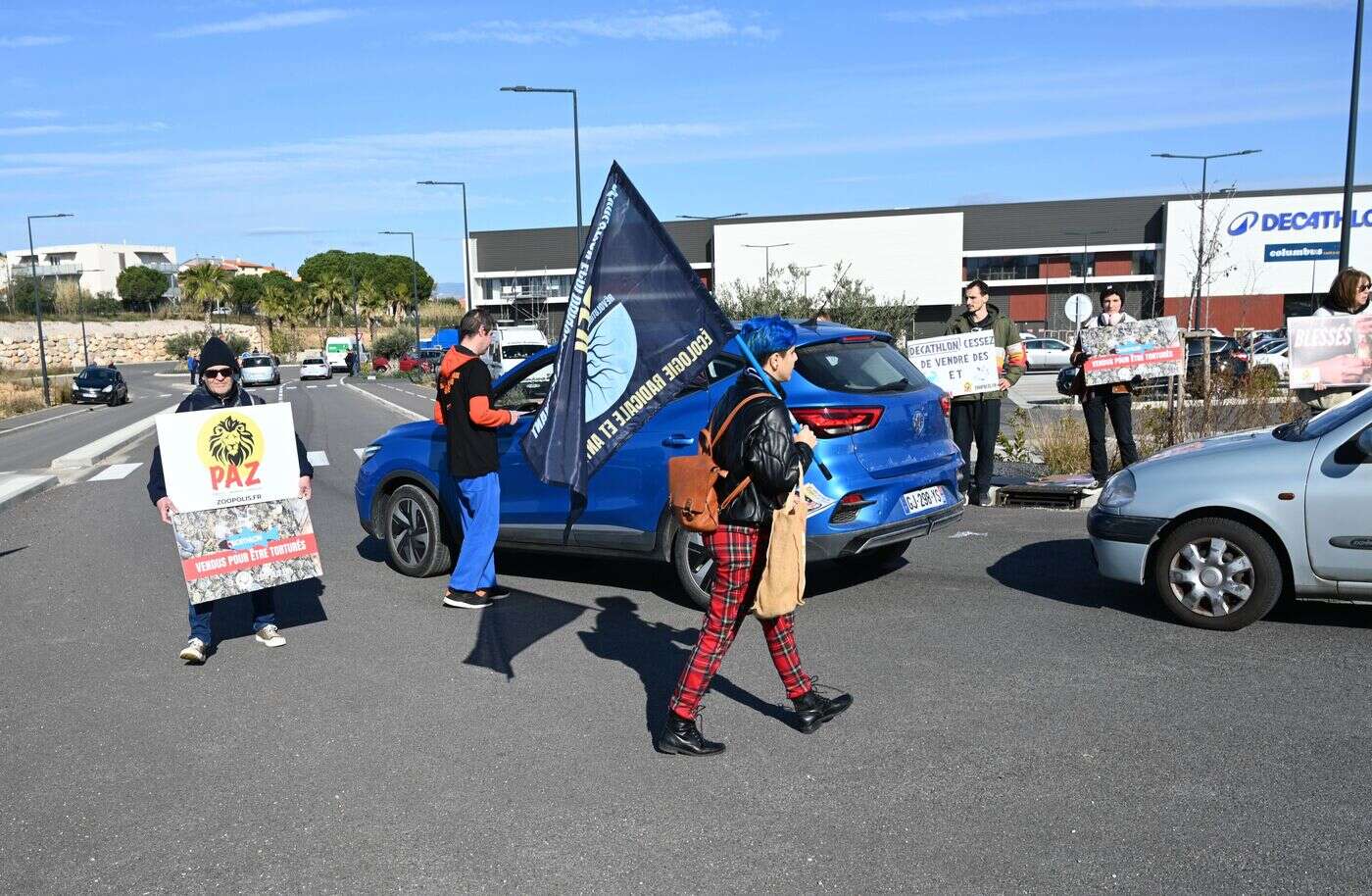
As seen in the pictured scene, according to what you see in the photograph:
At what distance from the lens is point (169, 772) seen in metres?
4.74

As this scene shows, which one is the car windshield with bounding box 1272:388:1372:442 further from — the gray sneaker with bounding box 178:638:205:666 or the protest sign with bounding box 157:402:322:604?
the gray sneaker with bounding box 178:638:205:666

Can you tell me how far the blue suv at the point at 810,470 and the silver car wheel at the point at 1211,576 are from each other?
1.47 m

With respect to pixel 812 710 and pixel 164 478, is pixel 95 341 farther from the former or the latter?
pixel 812 710

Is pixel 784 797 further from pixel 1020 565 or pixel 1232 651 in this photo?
pixel 1020 565

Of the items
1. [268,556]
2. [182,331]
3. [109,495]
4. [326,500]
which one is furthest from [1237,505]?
[182,331]

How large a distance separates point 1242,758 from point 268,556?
5034 millimetres

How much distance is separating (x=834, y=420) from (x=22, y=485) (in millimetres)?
12150

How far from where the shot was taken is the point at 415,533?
8.53 meters

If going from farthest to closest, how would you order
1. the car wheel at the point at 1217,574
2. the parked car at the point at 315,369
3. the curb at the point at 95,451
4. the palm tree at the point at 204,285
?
the palm tree at the point at 204,285
the parked car at the point at 315,369
the curb at the point at 95,451
the car wheel at the point at 1217,574

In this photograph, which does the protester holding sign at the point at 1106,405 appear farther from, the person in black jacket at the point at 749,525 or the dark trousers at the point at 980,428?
the person in black jacket at the point at 749,525

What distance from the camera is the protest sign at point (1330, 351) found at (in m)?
9.17

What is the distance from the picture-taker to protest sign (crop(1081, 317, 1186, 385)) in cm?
1080

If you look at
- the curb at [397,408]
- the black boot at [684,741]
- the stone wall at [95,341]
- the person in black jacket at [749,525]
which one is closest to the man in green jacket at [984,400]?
the person in black jacket at [749,525]

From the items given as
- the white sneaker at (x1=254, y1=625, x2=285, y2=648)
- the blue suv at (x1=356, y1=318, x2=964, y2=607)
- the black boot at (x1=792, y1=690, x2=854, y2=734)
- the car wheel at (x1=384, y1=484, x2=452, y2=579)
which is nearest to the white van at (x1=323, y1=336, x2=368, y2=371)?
the car wheel at (x1=384, y1=484, x2=452, y2=579)
